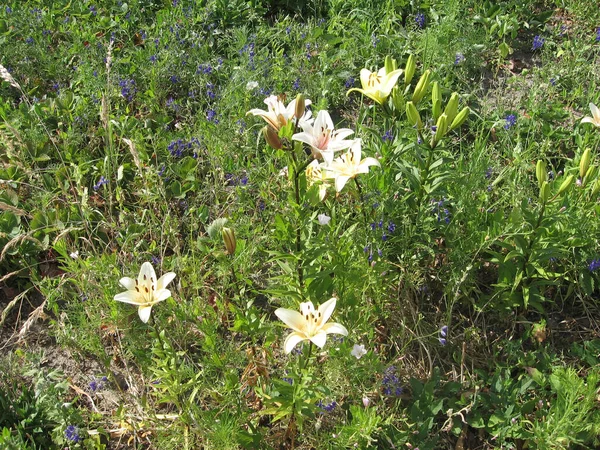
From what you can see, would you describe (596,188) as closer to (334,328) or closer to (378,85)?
(378,85)

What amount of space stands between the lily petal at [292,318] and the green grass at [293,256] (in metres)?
0.22

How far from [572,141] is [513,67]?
0.89 m

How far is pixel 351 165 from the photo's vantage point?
2340 mm

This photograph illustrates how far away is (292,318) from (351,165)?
0.59m

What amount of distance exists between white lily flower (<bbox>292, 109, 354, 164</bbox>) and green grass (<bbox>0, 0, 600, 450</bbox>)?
→ 3.1 inches

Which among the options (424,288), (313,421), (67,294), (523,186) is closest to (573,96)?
(523,186)

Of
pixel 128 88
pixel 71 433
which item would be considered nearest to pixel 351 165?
pixel 71 433

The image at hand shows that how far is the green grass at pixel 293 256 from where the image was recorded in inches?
99.0

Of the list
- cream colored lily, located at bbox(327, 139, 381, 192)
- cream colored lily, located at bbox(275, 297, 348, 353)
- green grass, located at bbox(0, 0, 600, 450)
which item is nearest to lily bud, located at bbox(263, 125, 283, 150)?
green grass, located at bbox(0, 0, 600, 450)

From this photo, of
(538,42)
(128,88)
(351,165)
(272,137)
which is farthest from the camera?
(538,42)

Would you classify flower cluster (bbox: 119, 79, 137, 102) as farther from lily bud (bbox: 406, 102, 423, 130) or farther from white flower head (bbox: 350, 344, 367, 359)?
white flower head (bbox: 350, 344, 367, 359)

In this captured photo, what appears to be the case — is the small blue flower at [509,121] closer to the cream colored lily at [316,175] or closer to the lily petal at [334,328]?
the cream colored lily at [316,175]

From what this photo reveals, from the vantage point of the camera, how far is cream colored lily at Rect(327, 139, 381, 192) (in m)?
2.31

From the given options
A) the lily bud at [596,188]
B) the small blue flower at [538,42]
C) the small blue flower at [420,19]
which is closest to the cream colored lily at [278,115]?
the lily bud at [596,188]
